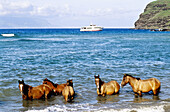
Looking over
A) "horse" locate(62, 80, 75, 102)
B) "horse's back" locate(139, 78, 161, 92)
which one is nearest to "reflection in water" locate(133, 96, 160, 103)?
"horse's back" locate(139, 78, 161, 92)

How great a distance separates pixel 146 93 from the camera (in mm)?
12766

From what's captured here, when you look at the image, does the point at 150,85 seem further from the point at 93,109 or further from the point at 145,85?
the point at 93,109

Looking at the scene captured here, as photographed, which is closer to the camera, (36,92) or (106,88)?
(36,92)

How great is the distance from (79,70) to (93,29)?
177478 mm

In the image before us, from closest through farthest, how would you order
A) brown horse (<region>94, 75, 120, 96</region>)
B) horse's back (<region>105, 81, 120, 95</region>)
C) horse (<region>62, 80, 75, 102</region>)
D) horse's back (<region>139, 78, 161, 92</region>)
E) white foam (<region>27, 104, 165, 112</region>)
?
white foam (<region>27, 104, 165, 112</region>) → horse (<region>62, 80, 75, 102</region>) → horse's back (<region>139, 78, 161, 92</region>) → brown horse (<region>94, 75, 120, 96</region>) → horse's back (<region>105, 81, 120, 95</region>)

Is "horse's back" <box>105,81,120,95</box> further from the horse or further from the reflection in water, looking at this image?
the horse

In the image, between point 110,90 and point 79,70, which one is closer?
point 110,90

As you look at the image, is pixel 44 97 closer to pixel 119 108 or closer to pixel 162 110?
pixel 119 108

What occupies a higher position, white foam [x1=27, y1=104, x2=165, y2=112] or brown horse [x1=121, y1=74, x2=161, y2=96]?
brown horse [x1=121, y1=74, x2=161, y2=96]

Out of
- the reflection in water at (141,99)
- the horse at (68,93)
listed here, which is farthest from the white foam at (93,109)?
the reflection in water at (141,99)

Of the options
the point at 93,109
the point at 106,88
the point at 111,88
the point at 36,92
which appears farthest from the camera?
the point at 111,88

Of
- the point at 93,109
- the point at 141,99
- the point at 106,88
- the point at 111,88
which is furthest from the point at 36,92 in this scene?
the point at 141,99

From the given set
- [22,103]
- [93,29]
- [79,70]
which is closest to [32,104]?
[22,103]

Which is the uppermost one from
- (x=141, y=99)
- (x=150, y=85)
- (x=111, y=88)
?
(x=150, y=85)
